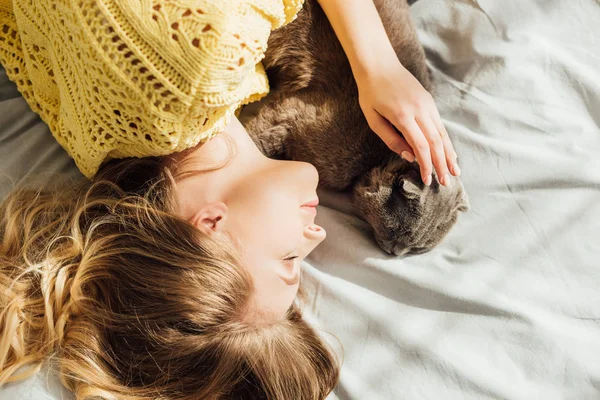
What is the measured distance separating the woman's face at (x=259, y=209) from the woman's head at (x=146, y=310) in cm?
1

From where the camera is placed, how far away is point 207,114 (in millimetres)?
904

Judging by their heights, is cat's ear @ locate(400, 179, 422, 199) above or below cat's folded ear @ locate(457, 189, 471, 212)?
above

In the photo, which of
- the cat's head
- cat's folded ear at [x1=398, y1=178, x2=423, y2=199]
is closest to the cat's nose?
the cat's head

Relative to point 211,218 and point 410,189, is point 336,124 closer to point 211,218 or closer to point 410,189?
point 410,189

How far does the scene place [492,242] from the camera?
4.08 feet

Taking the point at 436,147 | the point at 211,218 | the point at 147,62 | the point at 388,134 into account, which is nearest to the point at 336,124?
the point at 388,134

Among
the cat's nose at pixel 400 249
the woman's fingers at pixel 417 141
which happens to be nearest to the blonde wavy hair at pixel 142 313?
the cat's nose at pixel 400 249

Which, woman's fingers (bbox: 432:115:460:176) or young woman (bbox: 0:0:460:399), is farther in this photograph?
woman's fingers (bbox: 432:115:460:176)

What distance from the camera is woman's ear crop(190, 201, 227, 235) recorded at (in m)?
1.01

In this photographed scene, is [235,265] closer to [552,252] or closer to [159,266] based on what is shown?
[159,266]

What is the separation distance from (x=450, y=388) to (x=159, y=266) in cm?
66

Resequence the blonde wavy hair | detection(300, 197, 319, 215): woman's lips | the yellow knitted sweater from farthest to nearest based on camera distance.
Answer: detection(300, 197, 319, 215): woman's lips < the blonde wavy hair < the yellow knitted sweater

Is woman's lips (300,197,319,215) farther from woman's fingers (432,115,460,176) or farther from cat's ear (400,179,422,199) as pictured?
woman's fingers (432,115,460,176)

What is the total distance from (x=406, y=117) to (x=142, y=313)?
653mm
